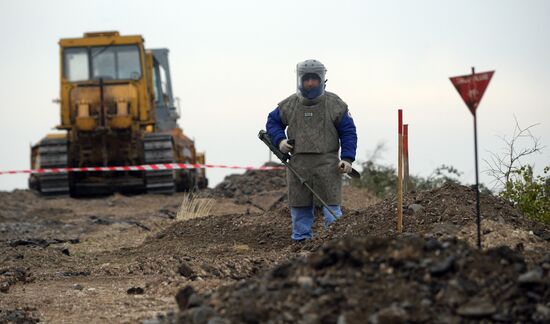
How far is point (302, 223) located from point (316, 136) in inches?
34.5

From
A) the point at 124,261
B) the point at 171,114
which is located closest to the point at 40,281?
the point at 124,261

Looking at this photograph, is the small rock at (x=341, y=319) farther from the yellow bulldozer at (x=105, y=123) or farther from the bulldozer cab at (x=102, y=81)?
the bulldozer cab at (x=102, y=81)

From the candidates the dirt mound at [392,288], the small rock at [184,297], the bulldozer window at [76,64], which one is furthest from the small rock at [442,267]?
the bulldozer window at [76,64]

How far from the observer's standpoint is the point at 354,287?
17.0 feet

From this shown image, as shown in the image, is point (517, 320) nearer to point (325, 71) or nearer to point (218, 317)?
point (218, 317)

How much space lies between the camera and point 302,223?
10375mm

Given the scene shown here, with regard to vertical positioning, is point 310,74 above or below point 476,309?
above

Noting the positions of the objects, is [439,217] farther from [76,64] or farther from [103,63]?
[76,64]

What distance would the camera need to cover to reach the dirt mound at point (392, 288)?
4945mm

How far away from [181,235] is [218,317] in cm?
814

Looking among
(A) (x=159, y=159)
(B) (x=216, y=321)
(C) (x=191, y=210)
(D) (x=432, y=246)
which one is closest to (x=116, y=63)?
(A) (x=159, y=159)

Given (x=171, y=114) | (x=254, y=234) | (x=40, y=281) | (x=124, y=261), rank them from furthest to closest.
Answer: (x=171, y=114) → (x=254, y=234) → (x=124, y=261) → (x=40, y=281)

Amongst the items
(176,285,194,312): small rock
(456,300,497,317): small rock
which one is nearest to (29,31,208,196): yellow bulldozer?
(176,285,194,312): small rock

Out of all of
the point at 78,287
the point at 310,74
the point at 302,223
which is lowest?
the point at 78,287
